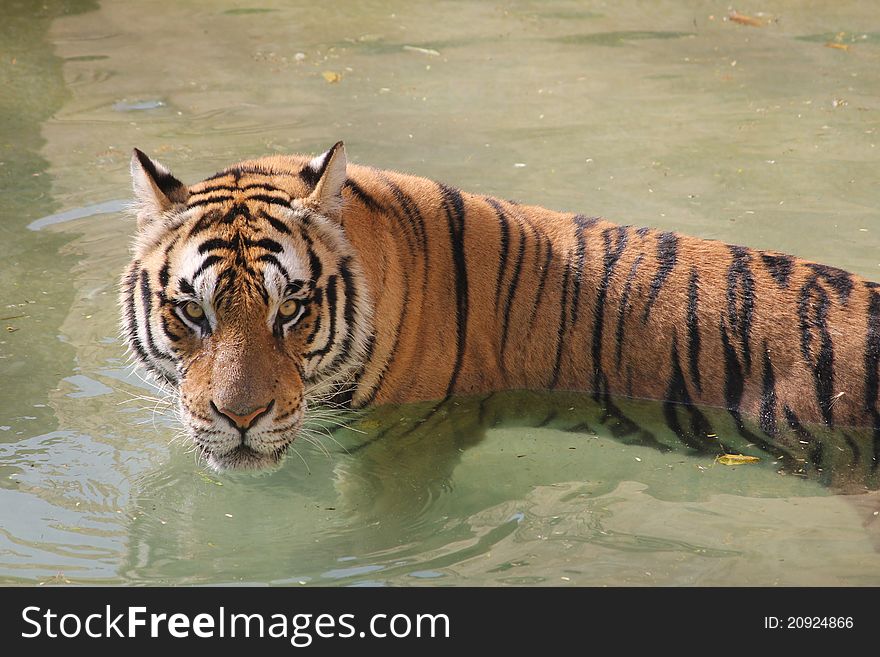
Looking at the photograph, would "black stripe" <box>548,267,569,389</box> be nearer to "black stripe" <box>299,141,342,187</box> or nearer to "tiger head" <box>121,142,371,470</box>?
"tiger head" <box>121,142,371,470</box>

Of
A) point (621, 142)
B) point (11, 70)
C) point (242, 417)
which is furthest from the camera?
point (11, 70)

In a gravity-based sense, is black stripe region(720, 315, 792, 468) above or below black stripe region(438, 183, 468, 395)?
below

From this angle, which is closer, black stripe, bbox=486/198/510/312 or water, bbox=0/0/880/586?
water, bbox=0/0/880/586

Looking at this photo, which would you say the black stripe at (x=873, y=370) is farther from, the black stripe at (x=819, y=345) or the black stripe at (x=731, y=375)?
the black stripe at (x=731, y=375)

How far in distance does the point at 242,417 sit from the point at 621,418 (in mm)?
1276

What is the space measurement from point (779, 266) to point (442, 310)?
3.40 ft

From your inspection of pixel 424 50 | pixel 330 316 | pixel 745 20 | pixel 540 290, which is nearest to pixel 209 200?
pixel 330 316

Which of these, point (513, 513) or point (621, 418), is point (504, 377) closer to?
point (621, 418)

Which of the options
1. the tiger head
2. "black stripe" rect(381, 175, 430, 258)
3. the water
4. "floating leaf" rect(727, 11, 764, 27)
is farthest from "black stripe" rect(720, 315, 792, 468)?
"floating leaf" rect(727, 11, 764, 27)

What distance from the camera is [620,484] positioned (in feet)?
11.5

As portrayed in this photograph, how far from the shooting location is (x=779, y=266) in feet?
12.2

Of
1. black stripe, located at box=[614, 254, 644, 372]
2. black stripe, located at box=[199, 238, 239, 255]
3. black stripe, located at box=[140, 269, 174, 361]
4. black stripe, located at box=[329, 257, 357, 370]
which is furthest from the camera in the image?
black stripe, located at box=[614, 254, 644, 372]

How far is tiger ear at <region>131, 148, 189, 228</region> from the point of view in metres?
3.26
